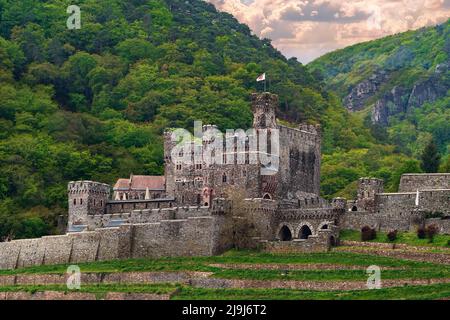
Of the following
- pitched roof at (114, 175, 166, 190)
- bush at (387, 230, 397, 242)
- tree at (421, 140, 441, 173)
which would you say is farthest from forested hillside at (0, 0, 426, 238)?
bush at (387, 230, 397, 242)

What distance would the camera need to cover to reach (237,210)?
10388 cm

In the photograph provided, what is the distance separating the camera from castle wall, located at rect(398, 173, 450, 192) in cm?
10419

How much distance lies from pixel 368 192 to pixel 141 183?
22.8 m

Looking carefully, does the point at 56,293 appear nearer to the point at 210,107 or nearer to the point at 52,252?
the point at 52,252

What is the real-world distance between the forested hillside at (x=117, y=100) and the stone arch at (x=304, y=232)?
1862 cm

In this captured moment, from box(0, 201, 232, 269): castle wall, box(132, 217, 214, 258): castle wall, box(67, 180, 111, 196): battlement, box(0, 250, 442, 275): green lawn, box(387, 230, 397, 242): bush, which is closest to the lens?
box(0, 250, 442, 275): green lawn

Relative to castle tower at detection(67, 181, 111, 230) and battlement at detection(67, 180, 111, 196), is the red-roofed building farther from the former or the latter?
castle tower at detection(67, 181, 111, 230)

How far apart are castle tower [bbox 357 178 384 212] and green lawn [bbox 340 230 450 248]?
2.08 meters

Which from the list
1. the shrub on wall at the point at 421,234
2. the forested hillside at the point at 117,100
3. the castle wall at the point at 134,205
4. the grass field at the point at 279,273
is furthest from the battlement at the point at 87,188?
the shrub on wall at the point at 421,234

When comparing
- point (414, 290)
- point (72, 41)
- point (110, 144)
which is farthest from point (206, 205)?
point (72, 41)

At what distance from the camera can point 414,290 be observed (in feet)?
284
